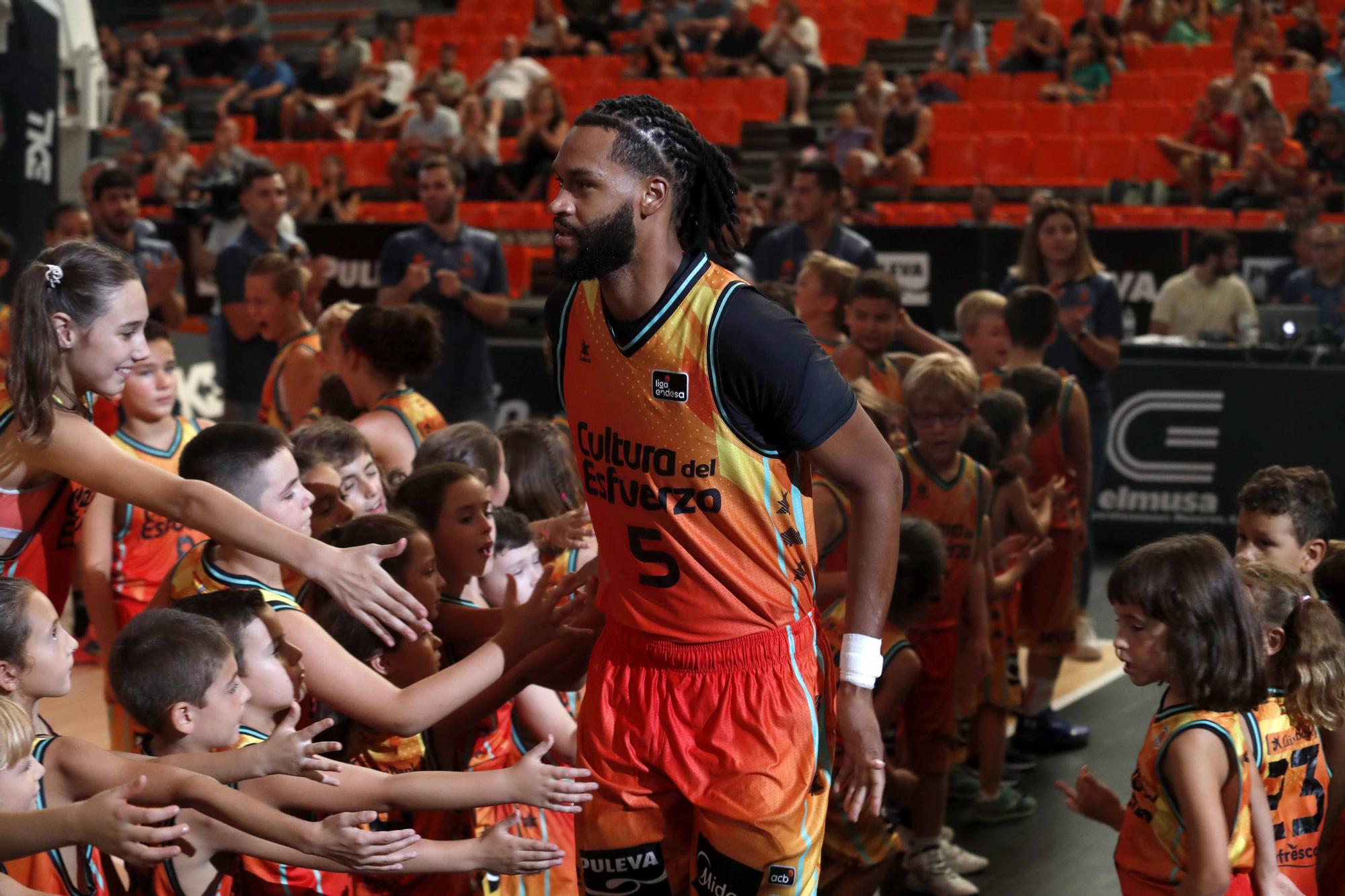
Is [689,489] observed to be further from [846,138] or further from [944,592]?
[846,138]

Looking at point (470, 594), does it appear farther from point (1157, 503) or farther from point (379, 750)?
point (1157, 503)

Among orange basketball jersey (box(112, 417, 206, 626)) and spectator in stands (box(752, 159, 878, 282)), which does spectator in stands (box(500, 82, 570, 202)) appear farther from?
orange basketball jersey (box(112, 417, 206, 626))

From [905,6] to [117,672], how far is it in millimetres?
16092

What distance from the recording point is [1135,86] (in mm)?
14547

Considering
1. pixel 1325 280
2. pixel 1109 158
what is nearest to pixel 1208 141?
pixel 1109 158

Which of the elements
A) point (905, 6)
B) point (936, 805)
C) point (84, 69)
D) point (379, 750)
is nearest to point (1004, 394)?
point (936, 805)

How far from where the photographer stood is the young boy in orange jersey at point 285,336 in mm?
5957

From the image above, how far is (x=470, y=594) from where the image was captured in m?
3.62

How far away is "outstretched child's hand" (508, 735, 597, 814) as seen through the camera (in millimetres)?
2543

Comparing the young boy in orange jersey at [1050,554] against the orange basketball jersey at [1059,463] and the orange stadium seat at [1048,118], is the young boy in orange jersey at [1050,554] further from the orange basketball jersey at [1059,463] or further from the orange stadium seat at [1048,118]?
the orange stadium seat at [1048,118]

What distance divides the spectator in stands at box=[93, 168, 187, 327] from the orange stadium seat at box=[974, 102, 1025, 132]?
354 inches

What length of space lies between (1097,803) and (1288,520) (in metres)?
1.20

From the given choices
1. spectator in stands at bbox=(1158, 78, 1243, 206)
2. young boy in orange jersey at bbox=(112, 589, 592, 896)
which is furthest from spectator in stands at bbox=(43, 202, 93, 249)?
spectator in stands at bbox=(1158, 78, 1243, 206)

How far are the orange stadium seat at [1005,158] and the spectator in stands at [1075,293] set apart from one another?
715 cm
